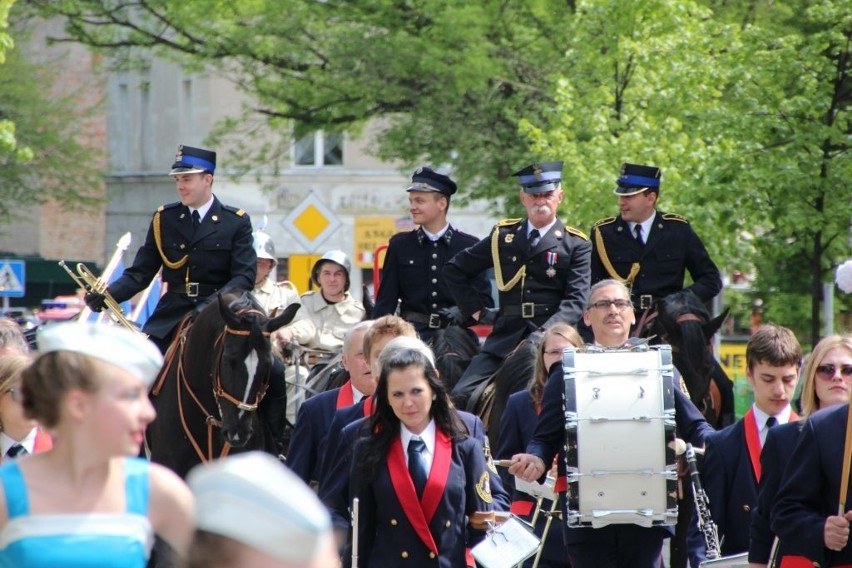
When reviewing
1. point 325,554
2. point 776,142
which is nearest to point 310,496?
point 325,554

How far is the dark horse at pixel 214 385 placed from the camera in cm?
1095

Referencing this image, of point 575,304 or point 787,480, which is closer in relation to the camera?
point 787,480

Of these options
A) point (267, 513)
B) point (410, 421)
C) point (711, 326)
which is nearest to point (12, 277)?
point (711, 326)

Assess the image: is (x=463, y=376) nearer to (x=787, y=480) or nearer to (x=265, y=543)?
(x=787, y=480)

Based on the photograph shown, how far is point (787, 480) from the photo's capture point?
6.57 metres

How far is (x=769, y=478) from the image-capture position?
A: 6.85 meters

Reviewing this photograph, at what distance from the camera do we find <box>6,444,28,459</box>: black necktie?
730cm

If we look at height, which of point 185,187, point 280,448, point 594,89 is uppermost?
point 594,89

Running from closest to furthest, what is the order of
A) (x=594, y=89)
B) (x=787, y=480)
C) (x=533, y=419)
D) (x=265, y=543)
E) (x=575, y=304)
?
(x=265, y=543) < (x=787, y=480) < (x=533, y=419) < (x=575, y=304) < (x=594, y=89)

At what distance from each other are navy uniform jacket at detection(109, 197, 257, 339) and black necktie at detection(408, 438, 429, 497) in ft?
17.1

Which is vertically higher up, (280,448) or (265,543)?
(265,543)

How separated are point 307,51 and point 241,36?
106 cm

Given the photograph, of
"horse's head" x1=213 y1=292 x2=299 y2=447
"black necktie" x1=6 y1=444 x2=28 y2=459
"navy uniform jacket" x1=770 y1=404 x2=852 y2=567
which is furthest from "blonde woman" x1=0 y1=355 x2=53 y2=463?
"horse's head" x1=213 y1=292 x2=299 y2=447

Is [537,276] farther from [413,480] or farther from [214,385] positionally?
[413,480]
